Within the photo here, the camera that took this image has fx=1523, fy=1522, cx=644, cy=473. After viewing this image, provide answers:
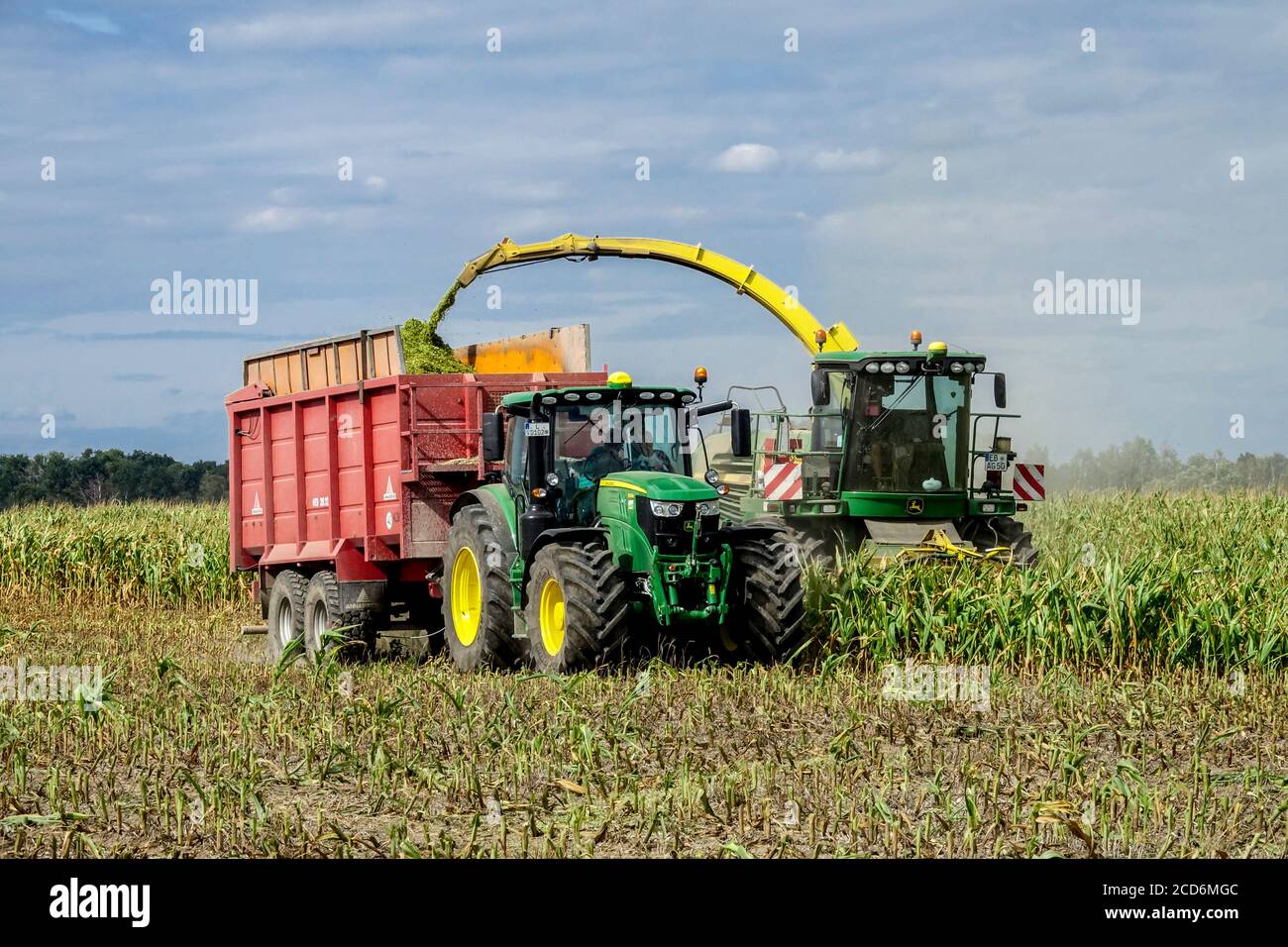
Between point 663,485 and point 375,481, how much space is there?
11.2 ft

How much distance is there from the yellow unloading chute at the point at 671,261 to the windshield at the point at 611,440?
753 cm

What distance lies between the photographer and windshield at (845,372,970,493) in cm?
1407

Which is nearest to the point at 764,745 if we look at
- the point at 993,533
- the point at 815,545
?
the point at 815,545

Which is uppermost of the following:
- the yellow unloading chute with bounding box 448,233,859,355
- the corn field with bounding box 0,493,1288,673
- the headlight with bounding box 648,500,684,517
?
the yellow unloading chute with bounding box 448,233,859,355

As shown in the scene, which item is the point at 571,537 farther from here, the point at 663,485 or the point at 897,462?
the point at 897,462

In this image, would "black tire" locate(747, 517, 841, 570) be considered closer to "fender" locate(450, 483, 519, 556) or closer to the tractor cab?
the tractor cab

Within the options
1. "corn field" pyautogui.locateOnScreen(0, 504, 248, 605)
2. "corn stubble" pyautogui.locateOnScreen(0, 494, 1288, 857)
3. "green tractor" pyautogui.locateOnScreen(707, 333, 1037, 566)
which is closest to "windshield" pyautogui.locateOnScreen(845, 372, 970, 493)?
"green tractor" pyautogui.locateOnScreen(707, 333, 1037, 566)

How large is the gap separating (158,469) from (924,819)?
50346mm

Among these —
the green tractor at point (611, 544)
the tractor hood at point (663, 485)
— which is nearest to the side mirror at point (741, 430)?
the green tractor at point (611, 544)

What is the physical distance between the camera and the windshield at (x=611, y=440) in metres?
10.9

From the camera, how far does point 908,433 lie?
14172 mm

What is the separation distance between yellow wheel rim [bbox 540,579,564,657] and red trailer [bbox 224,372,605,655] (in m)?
1.68

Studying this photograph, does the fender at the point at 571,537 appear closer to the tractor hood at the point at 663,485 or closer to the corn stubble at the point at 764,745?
the tractor hood at the point at 663,485

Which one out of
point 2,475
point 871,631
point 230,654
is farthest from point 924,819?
point 2,475
